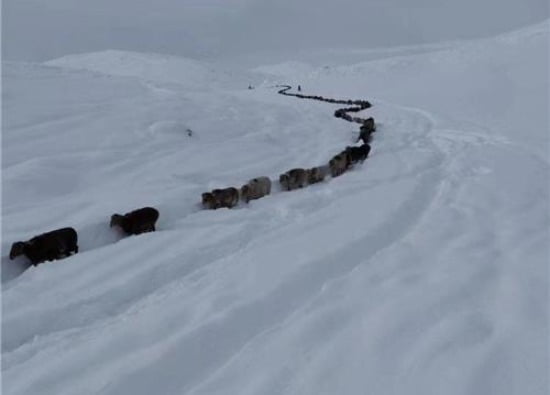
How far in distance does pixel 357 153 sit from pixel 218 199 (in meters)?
2.81

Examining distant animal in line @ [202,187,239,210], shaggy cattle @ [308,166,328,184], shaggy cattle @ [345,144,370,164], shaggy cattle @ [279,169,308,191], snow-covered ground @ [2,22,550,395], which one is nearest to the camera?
snow-covered ground @ [2,22,550,395]

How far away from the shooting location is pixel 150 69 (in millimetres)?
36031

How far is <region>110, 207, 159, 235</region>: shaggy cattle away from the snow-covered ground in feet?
0.32

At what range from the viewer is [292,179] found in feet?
19.2

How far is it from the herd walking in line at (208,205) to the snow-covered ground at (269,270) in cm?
11

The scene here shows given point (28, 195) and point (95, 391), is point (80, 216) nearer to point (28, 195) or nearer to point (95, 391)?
point (28, 195)

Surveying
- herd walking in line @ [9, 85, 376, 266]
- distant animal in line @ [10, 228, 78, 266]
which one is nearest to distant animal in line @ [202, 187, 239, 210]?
herd walking in line @ [9, 85, 376, 266]

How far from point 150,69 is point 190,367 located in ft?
117

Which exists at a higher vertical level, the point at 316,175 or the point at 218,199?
the point at 218,199

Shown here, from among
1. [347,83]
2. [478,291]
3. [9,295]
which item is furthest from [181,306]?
[347,83]

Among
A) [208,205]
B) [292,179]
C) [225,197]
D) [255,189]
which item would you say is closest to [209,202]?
[208,205]

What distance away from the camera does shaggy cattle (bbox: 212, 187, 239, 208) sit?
505cm

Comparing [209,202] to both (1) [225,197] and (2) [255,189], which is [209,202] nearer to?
(1) [225,197]

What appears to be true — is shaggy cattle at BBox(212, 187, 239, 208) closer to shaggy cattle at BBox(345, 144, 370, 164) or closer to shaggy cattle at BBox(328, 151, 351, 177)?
shaggy cattle at BBox(328, 151, 351, 177)
